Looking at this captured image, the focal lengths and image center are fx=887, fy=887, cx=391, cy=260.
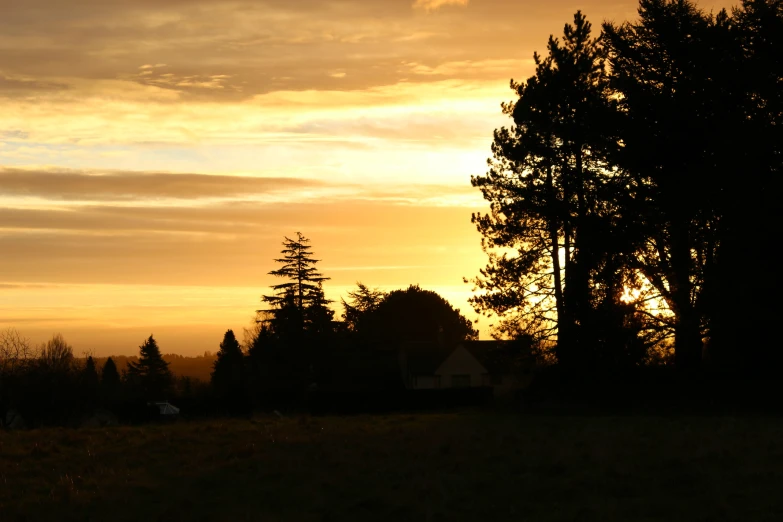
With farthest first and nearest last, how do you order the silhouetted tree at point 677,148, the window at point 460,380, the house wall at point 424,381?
the house wall at point 424,381, the window at point 460,380, the silhouetted tree at point 677,148

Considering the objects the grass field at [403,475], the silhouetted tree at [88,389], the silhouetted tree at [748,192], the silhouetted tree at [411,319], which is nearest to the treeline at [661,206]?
the silhouetted tree at [748,192]

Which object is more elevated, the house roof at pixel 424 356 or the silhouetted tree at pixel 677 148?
the silhouetted tree at pixel 677 148

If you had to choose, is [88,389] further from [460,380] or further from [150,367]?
[150,367]

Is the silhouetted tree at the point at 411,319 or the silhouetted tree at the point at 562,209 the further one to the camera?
the silhouetted tree at the point at 411,319

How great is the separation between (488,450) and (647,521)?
7.98 metres

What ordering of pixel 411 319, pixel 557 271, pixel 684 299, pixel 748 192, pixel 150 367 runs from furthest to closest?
pixel 150 367 < pixel 411 319 < pixel 557 271 < pixel 684 299 < pixel 748 192

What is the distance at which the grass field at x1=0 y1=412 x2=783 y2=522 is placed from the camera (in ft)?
46.7

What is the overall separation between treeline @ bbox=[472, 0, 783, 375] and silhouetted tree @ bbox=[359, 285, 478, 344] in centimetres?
5066

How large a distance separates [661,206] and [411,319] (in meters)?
61.8

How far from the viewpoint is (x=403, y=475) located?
17516 mm

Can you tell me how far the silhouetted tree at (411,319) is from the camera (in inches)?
3629

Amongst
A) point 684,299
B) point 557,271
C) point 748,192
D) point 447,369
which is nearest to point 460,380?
point 447,369

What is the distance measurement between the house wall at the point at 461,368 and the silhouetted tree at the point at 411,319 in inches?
258

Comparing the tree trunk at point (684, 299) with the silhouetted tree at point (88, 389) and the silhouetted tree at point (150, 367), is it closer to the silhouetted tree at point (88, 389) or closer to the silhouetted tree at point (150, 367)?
the silhouetted tree at point (88, 389)
